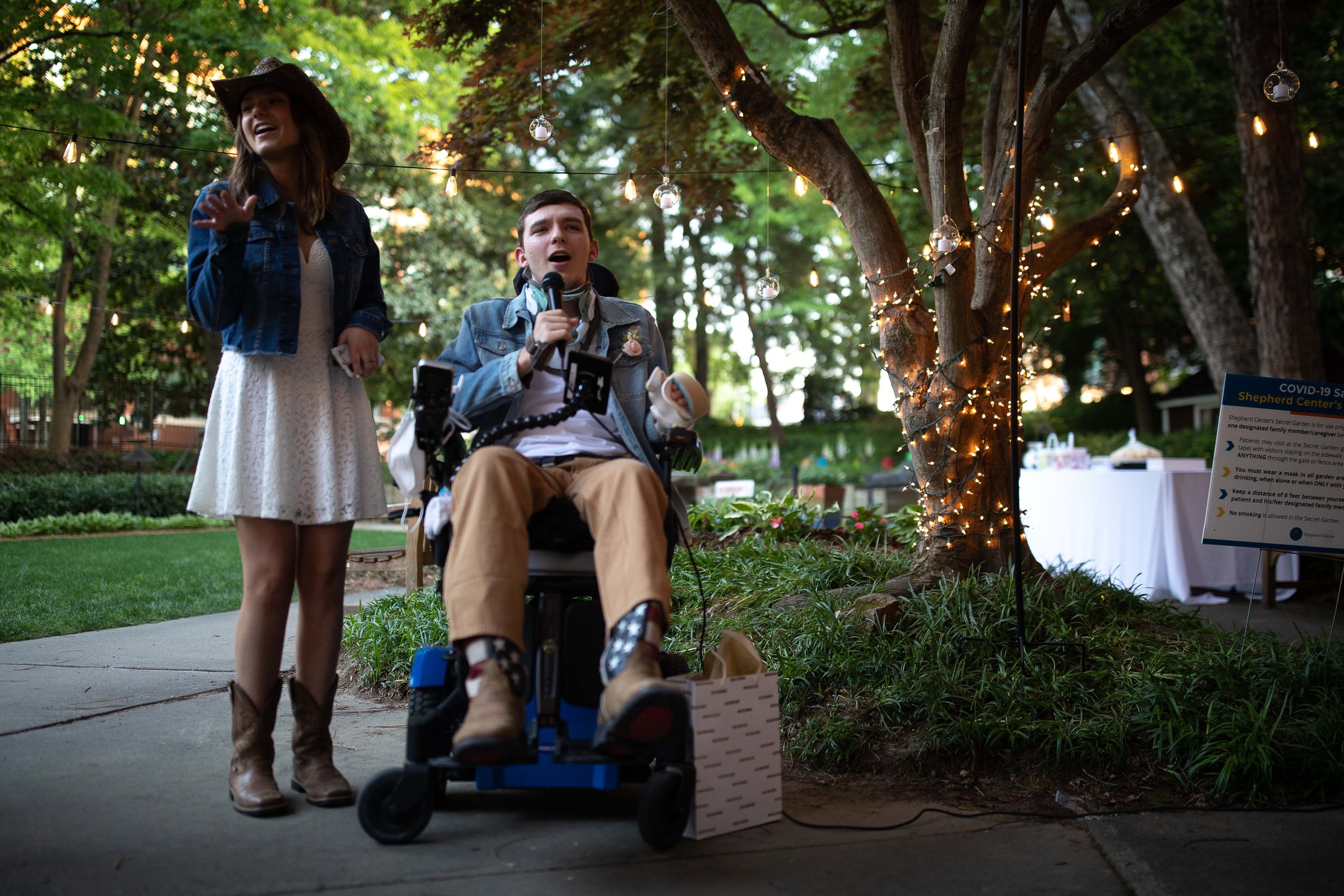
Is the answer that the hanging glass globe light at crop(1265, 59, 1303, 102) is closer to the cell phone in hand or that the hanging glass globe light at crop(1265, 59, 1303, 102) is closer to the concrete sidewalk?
the concrete sidewalk

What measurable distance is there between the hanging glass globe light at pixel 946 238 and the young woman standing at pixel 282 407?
2.69 m

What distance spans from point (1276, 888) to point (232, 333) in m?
2.66

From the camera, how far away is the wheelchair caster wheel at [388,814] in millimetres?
2135

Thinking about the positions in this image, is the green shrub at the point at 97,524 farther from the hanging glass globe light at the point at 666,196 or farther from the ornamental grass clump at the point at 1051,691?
the ornamental grass clump at the point at 1051,691

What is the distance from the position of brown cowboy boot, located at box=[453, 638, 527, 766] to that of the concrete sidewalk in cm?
25

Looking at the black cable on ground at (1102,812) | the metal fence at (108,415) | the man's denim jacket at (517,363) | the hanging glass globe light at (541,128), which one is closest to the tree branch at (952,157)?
the man's denim jacket at (517,363)

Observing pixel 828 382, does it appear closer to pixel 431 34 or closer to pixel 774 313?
pixel 774 313

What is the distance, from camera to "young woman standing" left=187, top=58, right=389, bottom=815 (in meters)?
2.41

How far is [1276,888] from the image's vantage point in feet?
6.64

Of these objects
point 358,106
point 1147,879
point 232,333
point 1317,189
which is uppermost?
point 358,106

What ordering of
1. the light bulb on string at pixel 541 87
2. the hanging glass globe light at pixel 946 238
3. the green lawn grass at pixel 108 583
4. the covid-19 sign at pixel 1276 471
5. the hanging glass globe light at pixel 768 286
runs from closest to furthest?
the covid-19 sign at pixel 1276 471 < the hanging glass globe light at pixel 946 238 < the green lawn grass at pixel 108 583 < the light bulb on string at pixel 541 87 < the hanging glass globe light at pixel 768 286

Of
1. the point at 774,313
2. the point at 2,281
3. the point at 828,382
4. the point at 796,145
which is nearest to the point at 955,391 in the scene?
the point at 796,145

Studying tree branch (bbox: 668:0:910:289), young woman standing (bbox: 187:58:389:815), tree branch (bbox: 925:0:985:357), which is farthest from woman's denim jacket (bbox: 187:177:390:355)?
tree branch (bbox: 925:0:985:357)

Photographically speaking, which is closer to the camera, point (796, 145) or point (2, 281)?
point (796, 145)
